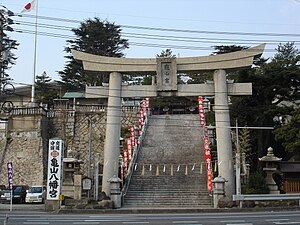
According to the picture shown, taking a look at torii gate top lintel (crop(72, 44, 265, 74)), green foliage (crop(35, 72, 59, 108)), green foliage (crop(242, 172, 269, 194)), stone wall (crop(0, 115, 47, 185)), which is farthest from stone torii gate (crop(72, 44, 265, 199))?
green foliage (crop(35, 72, 59, 108))

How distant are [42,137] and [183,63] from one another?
711 inches

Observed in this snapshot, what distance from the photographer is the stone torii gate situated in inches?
994

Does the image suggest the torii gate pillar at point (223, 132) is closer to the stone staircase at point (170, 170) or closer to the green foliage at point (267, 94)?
the stone staircase at point (170, 170)

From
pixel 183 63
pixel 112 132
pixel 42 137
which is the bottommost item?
pixel 112 132

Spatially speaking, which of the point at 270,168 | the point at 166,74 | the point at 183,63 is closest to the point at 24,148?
the point at 166,74

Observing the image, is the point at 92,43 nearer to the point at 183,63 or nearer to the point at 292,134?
the point at 183,63

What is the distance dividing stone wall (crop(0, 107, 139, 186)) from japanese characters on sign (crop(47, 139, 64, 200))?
44.0 ft

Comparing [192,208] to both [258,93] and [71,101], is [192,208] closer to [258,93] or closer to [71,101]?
[258,93]

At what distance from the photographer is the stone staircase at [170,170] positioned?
25.2 meters

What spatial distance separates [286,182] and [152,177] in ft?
31.9

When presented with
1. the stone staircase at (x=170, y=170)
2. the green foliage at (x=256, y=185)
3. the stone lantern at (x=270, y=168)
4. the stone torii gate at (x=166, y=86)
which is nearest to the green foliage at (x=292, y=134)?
the stone lantern at (x=270, y=168)

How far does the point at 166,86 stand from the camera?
25.8 m

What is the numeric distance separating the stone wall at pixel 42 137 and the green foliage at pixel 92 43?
25.4 ft

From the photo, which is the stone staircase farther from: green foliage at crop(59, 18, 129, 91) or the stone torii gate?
green foliage at crop(59, 18, 129, 91)
